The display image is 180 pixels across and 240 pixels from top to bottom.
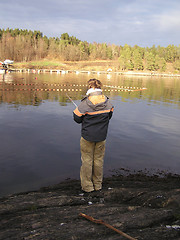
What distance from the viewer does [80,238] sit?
3.67 m

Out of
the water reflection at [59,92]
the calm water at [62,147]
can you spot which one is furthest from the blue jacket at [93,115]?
the water reflection at [59,92]

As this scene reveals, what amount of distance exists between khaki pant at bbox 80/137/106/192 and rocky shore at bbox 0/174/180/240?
326 mm

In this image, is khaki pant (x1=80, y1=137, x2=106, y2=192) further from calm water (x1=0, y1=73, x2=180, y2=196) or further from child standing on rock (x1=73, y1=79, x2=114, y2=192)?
calm water (x1=0, y1=73, x2=180, y2=196)

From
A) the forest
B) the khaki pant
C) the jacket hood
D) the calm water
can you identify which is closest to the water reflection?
the calm water

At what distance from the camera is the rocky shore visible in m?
3.74

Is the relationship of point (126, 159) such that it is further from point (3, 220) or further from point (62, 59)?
point (62, 59)

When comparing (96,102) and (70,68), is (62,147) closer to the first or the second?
(96,102)

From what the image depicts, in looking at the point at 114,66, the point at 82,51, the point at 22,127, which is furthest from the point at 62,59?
the point at 22,127

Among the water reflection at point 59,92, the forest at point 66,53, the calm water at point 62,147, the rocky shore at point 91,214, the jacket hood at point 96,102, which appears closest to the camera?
the rocky shore at point 91,214

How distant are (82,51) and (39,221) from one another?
18705 cm

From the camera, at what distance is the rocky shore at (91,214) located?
374 centimetres

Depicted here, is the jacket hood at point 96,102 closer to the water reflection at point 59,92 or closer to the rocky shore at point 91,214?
the rocky shore at point 91,214

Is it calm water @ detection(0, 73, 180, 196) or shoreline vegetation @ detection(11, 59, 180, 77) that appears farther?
shoreline vegetation @ detection(11, 59, 180, 77)

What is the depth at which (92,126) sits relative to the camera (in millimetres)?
5836
